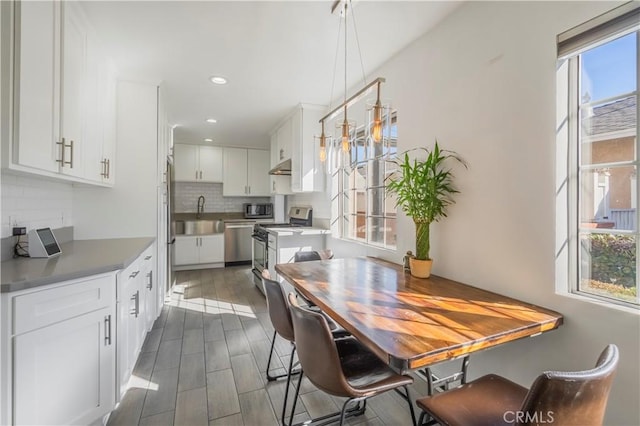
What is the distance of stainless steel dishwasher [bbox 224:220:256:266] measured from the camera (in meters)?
5.78

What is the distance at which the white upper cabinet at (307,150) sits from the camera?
375 cm

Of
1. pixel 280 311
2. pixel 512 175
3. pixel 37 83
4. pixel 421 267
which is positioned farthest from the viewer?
pixel 421 267

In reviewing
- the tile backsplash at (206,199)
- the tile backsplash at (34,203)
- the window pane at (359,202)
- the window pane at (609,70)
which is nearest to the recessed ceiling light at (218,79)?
the tile backsplash at (34,203)

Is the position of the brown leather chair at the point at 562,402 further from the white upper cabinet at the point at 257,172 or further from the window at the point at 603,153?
the white upper cabinet at the point at 257,172

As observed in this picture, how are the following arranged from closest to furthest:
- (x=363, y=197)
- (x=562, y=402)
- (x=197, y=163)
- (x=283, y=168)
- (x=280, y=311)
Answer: (x=562, y=402)
(x=280, y=311)
(x=363, y=197)
(x=283, y=168)
(x=197, y=163)

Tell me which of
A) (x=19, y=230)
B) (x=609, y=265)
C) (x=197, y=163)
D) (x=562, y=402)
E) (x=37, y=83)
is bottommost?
(x=562, y=402)

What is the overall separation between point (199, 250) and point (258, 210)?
1.49 metres

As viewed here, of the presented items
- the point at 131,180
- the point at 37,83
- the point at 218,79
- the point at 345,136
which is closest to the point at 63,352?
the point at 37,83

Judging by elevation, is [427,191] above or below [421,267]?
above

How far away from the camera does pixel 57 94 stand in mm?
1697

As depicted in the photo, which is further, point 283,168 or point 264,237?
point 283,168

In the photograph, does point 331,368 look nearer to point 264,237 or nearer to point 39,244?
point 39,244

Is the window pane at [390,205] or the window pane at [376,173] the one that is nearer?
the window pane at [390,205]

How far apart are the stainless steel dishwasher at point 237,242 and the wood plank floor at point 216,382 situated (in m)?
2.36
